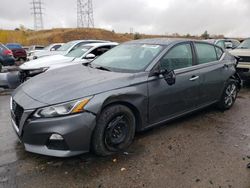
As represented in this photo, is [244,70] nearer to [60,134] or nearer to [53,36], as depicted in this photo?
[60,134]

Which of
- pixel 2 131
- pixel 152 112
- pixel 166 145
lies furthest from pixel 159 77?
pixel 2 131

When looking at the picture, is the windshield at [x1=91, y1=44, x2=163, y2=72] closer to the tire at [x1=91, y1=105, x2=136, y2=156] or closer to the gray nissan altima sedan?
the gray nissan altima sedan

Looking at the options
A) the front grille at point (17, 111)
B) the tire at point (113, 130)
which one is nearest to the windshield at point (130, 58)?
the tire at point (113, 130)

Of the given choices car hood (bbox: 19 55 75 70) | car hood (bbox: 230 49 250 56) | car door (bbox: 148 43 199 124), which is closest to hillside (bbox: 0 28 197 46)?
car hood (bbox: 19 55 75 70)

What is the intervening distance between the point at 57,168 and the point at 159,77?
193cm

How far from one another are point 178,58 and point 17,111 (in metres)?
2.66

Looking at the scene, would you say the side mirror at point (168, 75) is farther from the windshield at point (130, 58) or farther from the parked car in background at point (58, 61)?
the parked car in background at point (58, 61)

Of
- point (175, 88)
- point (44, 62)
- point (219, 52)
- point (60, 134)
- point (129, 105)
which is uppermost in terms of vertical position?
point (219, 52)

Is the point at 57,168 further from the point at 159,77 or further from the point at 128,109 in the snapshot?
the point at 159,77

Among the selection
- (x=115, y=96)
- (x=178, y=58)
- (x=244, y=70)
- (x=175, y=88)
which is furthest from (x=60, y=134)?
(x=244, y=70)

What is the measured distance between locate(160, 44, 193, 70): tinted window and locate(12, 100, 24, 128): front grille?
2161mm

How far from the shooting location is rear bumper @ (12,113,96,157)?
9.40ft

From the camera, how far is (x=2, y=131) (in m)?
4.21

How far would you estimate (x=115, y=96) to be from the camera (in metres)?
3.24
